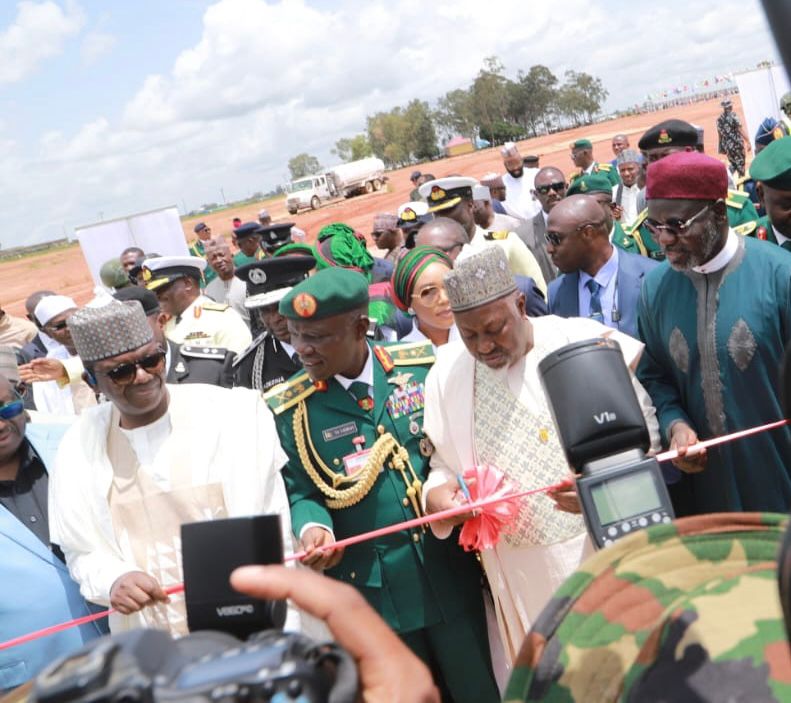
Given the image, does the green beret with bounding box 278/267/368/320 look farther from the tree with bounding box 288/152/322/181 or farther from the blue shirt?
the tree with bounding box 288/152/322/181

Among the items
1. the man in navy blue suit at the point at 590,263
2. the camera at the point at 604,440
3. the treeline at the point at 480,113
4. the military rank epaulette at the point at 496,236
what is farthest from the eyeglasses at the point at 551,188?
the treeline at the point at 480,113

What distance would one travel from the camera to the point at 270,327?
13.9ft

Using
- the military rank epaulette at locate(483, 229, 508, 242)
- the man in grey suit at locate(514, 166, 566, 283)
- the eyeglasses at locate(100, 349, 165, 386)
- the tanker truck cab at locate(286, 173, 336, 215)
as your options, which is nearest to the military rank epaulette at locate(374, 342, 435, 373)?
the eyeglasses at locate(100, 349, 165, 386)

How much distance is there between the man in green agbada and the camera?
2.99 metres

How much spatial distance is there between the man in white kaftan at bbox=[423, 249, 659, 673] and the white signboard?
787 cm

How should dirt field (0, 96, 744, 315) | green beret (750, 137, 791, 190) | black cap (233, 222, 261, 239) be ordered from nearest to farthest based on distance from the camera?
green beret (750, 137, 791, 190) → black cap (233, 222, 261, 239) → dirt field (0, 96, 744, 315)

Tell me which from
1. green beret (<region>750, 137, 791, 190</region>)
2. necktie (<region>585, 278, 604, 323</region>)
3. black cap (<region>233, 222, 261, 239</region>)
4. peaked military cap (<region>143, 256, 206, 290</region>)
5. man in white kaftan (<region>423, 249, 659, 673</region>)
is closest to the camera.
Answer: man in white kaftan (<region>423, 249, 659, 673</region>)

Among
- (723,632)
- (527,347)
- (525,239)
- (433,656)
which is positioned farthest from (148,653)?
(525,239)

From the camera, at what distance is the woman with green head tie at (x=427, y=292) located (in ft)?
13.3

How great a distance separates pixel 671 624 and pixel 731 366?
6.88 feet

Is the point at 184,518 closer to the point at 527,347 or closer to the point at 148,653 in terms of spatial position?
the point at 527,347

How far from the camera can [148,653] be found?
83cm

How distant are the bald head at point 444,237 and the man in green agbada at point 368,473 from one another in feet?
6.89

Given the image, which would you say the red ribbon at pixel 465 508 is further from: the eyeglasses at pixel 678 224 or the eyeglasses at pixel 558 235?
the eyeglasses at pixel 558 235
